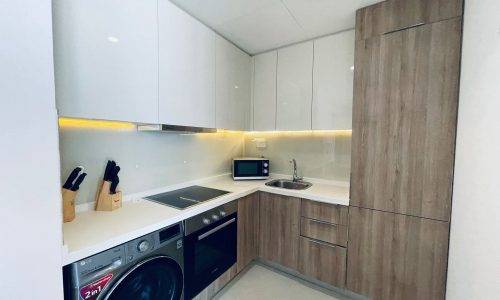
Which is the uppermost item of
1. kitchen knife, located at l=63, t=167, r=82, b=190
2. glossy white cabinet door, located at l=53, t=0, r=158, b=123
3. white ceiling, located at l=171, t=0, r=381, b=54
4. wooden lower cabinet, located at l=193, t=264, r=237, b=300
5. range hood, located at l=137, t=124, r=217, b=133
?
white ceiling, located at l=171, t=0, r=381, b=54

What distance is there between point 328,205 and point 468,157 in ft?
3.04

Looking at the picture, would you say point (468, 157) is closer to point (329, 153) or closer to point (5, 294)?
point (329, 153)

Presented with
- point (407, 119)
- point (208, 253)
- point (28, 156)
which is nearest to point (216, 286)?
point (208, 253)

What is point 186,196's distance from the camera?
1725mm

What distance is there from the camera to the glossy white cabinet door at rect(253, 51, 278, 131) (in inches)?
91.0

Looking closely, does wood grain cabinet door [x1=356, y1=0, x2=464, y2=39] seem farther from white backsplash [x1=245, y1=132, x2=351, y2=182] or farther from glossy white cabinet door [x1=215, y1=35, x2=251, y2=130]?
glossy white cabinet door [x1=215, y1=35, x2=251, y2=130]

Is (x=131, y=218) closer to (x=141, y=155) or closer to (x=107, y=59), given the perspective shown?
(x=141, y=155)

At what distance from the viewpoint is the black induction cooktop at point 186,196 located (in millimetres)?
1528

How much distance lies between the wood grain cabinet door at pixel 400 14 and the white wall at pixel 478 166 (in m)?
0.10

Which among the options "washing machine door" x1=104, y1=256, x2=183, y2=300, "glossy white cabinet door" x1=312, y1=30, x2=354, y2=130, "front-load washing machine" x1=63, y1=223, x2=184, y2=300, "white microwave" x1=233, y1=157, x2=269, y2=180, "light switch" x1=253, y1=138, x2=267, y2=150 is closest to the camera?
"front-load washing machine" x1=63, y1=223, x2=184, y2=300

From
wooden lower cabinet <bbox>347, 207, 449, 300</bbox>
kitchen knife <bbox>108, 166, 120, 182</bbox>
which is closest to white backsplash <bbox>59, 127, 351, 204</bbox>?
kitchen knife <bbox>108, 166, 120, 182</bbox>

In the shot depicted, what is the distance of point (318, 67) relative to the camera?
80.3 inches

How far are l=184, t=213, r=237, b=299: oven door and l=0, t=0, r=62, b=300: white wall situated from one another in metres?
0.78

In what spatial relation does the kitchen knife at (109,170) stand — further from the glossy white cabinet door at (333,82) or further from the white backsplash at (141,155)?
the glossy white cabinet door at (333,82)
